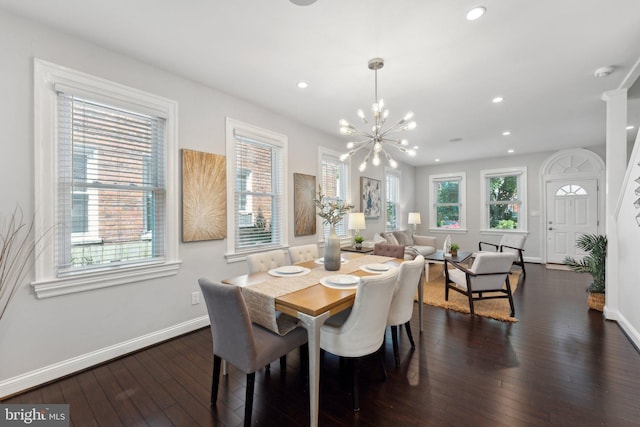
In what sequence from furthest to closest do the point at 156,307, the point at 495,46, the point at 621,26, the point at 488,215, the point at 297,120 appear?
the point at 488,215 → the point at 297,120 → the point at 156,307 → the point at 495,46 → the point at 621,26

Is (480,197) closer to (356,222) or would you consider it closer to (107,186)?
(356,222)

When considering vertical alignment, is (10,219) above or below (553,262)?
above

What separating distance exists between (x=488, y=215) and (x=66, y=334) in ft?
27.8

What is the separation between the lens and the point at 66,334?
2.23 metres

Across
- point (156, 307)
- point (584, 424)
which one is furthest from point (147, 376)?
point (584, 424)

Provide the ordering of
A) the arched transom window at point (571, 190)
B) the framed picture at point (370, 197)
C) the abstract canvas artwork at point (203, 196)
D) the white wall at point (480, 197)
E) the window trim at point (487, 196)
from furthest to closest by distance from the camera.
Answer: the window trim at point (487, 196) → the white wall at point (480, 197) → the arched transom window at point (571, 190) → the framed picture at point (370, 197) → the abstract canvas artwork at point (203, 196)

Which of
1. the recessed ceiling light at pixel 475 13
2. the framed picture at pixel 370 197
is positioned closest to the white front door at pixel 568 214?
the framed picture at pixel 370 197

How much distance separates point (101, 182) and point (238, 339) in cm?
198

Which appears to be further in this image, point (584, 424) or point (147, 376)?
point (147, 376)

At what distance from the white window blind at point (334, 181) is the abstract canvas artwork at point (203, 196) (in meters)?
1.99

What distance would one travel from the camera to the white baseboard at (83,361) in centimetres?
200

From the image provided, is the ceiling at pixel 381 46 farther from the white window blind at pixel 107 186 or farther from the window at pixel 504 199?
the window at pixel 504 199

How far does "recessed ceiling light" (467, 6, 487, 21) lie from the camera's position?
1974mm

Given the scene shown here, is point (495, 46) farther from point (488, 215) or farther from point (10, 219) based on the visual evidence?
point (488, 215)
